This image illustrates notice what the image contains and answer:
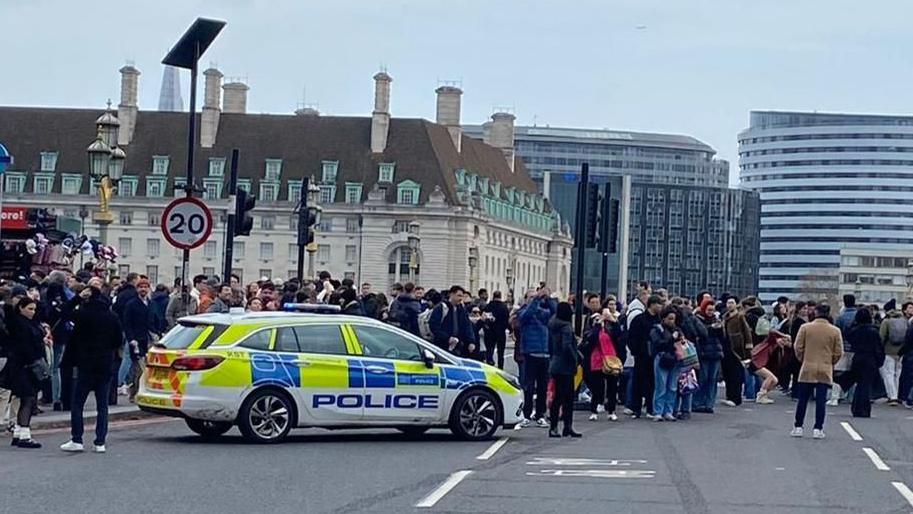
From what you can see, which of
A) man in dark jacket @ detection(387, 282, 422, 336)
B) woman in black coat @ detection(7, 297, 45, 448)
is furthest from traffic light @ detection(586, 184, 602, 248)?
woman in black coat @ detection(7, 297, 45, 448)

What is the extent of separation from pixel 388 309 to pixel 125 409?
6623mm

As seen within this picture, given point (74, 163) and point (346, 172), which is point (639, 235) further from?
point (74, 163)

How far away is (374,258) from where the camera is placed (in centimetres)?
13875

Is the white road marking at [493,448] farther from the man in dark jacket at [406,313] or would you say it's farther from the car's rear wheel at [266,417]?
the man in dark jacket at [406,313]

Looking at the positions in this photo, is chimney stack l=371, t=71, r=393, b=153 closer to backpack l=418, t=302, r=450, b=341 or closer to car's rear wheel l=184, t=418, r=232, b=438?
backpack l=418, t=302, r=450, b=341

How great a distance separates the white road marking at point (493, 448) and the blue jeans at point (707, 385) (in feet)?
25.5

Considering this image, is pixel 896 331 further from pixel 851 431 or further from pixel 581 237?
pixel 851 431

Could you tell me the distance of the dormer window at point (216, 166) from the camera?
13612cm

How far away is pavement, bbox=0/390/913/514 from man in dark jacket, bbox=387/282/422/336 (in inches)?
203

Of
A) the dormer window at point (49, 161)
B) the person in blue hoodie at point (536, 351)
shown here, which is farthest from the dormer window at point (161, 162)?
the person in blue hoodie at point (536, 351)

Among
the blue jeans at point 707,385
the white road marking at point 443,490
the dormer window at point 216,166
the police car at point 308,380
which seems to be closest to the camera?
the white road marking at point 443,490

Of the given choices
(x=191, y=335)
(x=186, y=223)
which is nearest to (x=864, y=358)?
(x=186, y=223)

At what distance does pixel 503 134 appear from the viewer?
162375mm

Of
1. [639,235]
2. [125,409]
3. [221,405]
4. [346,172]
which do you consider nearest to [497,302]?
[125,409]
